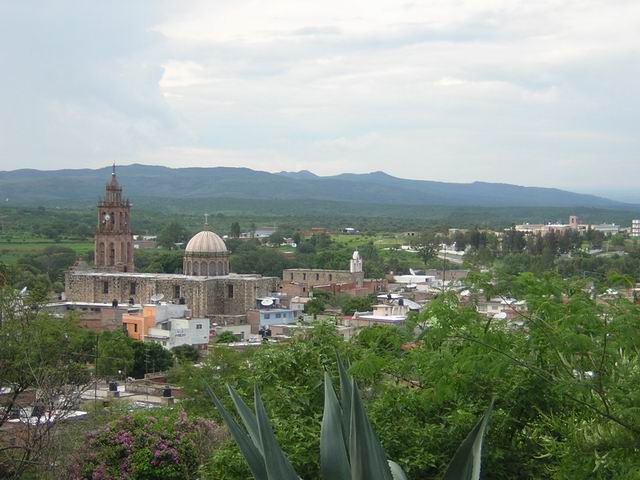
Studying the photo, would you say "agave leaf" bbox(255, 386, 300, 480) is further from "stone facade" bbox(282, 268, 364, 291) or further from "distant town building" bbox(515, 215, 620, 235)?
"distant town building" bbox(515, 215, 620, 235)

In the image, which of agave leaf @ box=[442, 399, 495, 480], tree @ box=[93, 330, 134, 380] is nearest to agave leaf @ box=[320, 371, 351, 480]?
agave leaf @ box=[442, 399, 495, 480]

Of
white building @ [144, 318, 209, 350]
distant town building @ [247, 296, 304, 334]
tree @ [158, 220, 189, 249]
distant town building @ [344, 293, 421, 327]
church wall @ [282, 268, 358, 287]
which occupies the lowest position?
tree @ [158, 220, 189, 249]

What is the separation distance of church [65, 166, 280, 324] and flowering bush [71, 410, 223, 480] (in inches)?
1194

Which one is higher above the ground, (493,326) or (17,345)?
(493,326)

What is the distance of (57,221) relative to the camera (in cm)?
11669

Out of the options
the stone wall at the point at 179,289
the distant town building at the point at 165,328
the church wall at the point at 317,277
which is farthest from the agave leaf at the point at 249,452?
the church wall at the point at 317,277

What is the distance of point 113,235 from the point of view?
50.6 metres

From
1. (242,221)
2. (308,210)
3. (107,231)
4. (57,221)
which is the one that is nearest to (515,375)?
(107,231)

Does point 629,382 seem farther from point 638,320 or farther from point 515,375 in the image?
point 515,375

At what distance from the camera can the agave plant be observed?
5770mm

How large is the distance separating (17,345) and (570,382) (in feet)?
31.4

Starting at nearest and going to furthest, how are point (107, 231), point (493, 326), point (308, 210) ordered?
point (493, 326) → point (107, 231) → point (308, 210)

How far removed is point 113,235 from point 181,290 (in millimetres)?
6882

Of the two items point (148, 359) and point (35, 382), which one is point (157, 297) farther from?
point (35, 382)
